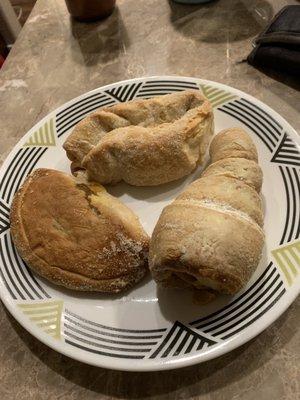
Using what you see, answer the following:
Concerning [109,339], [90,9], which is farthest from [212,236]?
[90,9]

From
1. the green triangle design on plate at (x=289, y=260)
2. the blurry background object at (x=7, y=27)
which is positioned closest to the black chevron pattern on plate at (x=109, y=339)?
the green triangle design on plate at (x=289, y=260)

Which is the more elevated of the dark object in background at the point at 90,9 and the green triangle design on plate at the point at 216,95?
the dark object in background at the point at 90,9

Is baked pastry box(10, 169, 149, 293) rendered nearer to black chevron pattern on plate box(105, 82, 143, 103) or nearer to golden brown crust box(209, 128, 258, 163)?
golden brown crust box(209, 128, 258, 163)

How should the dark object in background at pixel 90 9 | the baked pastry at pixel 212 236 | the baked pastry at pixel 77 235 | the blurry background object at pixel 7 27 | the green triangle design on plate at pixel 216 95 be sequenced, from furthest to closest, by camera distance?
the blurry background object at pixel 7 27 < the dark object in background at pixel 90 9 < the green triangle design on plate at pixel 216 95 < the baked pastry at pixel 77 235 < the baked pastry at pixel 212 236

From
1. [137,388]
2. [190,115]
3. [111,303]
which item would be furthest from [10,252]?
[190,115]

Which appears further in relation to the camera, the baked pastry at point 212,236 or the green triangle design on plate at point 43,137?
the green triangle design on plate at point 43,137

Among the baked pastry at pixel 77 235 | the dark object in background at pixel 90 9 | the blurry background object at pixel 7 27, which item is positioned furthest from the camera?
the blurry background object at pixel 7 27

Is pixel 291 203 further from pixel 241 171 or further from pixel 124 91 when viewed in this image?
pixel 124 91

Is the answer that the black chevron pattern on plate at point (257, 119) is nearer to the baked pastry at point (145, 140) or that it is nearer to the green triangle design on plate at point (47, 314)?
the baked pastry at point (145, 140)
